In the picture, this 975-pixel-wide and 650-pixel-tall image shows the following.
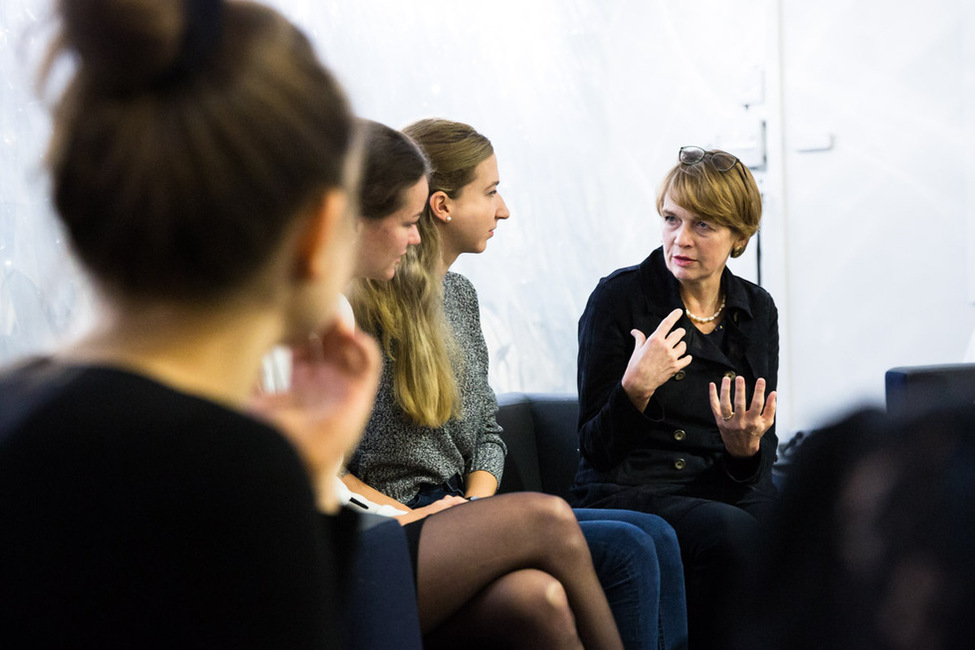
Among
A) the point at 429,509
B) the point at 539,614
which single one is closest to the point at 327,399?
the point at 539,614

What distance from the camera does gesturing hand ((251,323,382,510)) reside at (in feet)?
2.36

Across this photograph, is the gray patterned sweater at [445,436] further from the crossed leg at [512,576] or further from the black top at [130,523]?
the black top at [130,523]

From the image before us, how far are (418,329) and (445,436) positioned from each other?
23cm

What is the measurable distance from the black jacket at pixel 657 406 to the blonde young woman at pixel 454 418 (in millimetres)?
196

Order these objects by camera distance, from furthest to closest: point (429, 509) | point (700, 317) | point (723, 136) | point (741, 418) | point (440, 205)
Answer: point (723, 136), point (700, 317), point (440, 205), point (741, 418), point (429, 509)

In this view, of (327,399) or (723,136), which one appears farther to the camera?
(723,136)

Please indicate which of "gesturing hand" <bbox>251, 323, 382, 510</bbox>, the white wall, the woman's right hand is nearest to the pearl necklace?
the woman's right hand

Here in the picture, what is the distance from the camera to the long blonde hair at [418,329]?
2016 millimetres

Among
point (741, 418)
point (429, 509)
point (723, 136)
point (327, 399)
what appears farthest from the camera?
point (723, 136)

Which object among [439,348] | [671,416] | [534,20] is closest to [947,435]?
[439,348]

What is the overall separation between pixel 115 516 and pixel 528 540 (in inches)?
47.3

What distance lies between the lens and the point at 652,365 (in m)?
2.17

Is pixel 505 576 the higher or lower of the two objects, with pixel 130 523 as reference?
lower

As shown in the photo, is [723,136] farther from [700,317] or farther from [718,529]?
[718,529]
